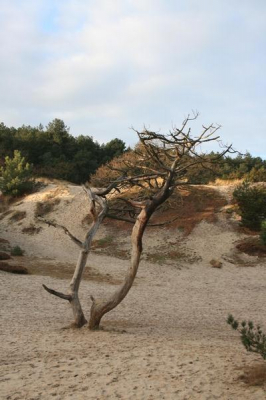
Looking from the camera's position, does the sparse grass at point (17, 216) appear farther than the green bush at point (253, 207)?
Yes

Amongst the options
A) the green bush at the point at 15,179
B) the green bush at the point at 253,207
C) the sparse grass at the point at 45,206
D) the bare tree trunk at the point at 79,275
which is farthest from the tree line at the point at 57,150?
the bare tree trunk at the point at 79,275

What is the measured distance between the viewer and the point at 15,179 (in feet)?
125

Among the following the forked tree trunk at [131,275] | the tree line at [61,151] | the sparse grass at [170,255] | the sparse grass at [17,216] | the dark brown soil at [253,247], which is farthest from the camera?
the tree line at [61,151]

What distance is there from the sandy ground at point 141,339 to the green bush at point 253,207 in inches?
212

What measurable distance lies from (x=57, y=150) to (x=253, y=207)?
30.8 meters

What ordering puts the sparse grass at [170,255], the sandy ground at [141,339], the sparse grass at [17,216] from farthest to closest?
the sparse grass at [17,216]
the sparse grass at [170,255]
the sandy ground at [141,339]

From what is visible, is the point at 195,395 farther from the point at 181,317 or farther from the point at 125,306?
the point at 125,306

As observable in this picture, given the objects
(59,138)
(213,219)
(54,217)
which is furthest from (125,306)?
(59,138)

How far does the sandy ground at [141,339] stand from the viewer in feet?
20.6

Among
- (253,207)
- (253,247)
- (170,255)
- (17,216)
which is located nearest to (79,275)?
(170,255)

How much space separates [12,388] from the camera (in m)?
6.40

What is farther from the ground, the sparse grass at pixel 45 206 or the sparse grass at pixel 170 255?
the sparse grass at pixel 45 206

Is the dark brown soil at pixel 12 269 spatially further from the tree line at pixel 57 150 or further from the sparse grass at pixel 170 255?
the tree line at pixel 57 150

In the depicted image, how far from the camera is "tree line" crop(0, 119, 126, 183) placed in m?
47.8
